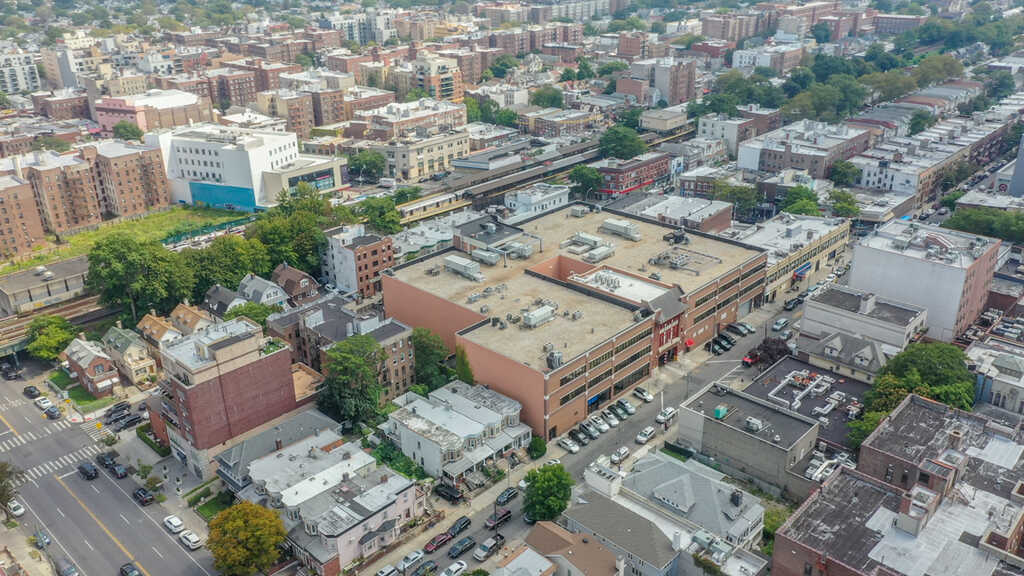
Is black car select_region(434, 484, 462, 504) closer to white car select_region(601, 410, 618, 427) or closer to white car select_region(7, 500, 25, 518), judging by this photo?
white car select_region(601, 410, 618, 427)

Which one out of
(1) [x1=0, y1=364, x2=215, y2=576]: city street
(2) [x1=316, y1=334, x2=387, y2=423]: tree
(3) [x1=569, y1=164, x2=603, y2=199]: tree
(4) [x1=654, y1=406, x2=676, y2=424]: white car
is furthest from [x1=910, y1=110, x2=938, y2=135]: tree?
(1) [x1=0, y1=364, x2=215, y2=576]: city street

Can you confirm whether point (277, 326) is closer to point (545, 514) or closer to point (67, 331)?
point (67, 331)

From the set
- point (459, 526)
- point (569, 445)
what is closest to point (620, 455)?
point (569, 445)

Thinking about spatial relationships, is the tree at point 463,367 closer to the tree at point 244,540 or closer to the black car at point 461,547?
the black car at point 461,547

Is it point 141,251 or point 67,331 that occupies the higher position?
point 141,251

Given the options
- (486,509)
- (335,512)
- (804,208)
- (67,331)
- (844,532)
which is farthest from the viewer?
(804,208)

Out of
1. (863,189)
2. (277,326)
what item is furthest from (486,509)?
(863,189)

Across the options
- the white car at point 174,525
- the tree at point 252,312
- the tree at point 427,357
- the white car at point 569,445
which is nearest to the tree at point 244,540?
the white car at point 174,525
